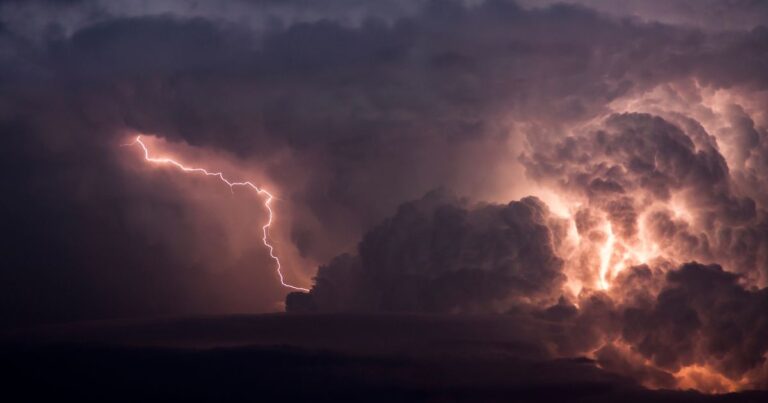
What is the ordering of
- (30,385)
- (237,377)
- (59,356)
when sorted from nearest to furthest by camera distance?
(30,385)
(237,377)
(59,356)

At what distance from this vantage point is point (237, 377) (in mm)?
40531

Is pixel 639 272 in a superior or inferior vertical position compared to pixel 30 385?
superior

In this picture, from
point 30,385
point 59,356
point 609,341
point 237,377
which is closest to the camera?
point 30,385

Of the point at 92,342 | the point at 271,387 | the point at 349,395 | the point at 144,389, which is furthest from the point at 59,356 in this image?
the point at 349,395

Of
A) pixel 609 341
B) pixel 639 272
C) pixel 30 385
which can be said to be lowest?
pixel 30 385

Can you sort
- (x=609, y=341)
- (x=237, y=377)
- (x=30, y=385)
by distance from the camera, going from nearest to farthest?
(x=30, y=385) < (x=237, y=377) < (x=609, y=341)

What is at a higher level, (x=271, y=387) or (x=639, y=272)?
(x=639, y=272)

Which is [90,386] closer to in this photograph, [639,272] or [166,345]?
[166,345]

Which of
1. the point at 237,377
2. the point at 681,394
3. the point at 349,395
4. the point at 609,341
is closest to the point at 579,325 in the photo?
the point at 609,341

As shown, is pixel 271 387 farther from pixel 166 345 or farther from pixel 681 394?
pixel 681 394

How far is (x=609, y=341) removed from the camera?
48344mm

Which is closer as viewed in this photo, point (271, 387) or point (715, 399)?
point (271, 387)

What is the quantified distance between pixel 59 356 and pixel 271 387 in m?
13.8

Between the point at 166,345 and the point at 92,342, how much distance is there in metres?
5.35
